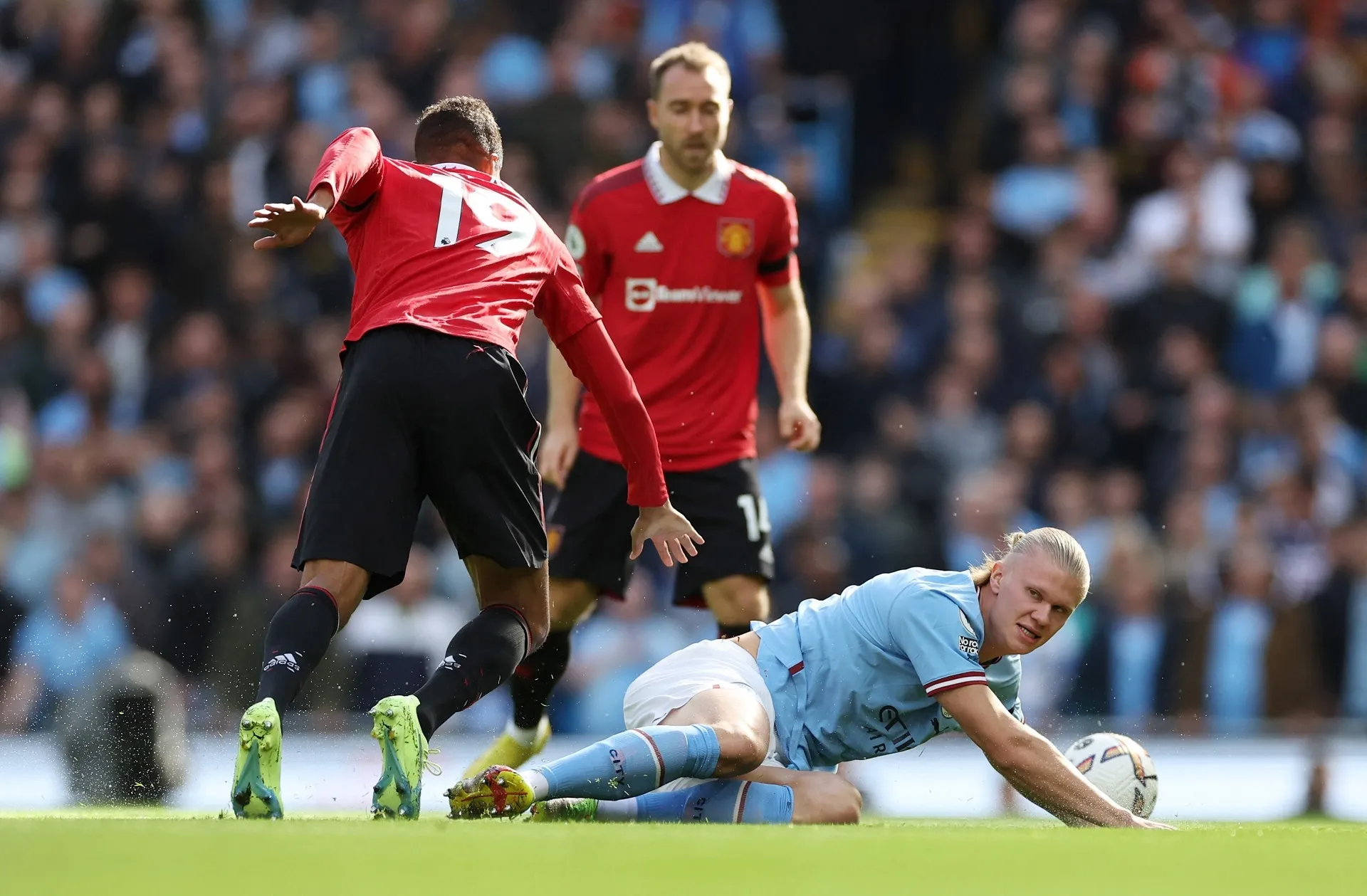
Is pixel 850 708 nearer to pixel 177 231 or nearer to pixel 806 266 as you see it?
pixel 806 266

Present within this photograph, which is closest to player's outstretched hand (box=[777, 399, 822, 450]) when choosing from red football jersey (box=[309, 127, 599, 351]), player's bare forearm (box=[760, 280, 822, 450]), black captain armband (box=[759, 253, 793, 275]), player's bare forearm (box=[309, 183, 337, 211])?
player's bare forearm (box=[760, 280, 822, 450])

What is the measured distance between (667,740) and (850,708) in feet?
2.29

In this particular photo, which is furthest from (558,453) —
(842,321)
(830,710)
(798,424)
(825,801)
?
(842,321)

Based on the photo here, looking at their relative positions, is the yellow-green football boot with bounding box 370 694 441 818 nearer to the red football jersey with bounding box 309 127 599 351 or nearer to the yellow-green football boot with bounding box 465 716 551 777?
the red football jersey with bounding box 309 127 599 351

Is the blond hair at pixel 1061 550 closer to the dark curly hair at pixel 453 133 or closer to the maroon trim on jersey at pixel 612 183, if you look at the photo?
the dark curly hair at pixel 453 133

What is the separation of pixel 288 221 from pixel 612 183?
8.75 ft

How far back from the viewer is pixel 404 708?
478 cm

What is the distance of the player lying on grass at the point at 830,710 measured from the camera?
5.02 meters

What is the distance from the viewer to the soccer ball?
5.84 m

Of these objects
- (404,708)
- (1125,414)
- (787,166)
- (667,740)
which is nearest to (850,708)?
(667,740)

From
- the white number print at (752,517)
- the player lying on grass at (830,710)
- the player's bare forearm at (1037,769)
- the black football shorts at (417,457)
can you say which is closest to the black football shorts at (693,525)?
the white number print at (752,517)

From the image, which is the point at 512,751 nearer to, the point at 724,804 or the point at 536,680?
the point at 536,680

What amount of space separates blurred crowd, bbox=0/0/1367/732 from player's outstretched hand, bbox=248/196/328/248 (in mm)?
4562

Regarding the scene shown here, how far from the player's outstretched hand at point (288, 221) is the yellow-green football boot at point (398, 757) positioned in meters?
1.16
